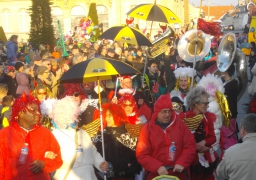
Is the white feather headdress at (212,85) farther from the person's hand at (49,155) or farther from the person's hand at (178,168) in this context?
the person's hand at (49,155)

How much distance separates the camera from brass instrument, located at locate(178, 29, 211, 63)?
33.8 ft

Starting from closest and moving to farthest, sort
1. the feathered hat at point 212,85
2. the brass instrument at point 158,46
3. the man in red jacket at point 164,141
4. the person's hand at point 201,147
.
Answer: the man in red jacket at point 164,141, the person's hand at point 201,147, the feathered hat at point 212,85, the brass instrument at point 158,46

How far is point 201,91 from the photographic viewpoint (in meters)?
6.98

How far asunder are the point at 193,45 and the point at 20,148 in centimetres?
614

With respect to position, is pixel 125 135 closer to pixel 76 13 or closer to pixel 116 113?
pixel 116 113

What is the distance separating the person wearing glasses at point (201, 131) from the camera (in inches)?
265

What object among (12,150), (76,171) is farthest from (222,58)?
(12,150)

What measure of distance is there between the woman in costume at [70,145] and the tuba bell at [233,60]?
400 cm

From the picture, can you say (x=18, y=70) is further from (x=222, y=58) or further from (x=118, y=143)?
(x=118, y=143)

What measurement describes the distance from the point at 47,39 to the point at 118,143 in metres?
18.2

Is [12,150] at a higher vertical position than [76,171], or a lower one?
higher

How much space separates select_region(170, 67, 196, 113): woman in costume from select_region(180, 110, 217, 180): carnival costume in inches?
50.9

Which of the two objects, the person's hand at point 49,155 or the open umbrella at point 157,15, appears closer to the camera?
the person's hand at point 49,155

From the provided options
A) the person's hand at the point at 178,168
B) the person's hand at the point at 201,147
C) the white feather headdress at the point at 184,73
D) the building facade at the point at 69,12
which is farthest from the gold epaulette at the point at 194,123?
the building facade at the point at 69,12
